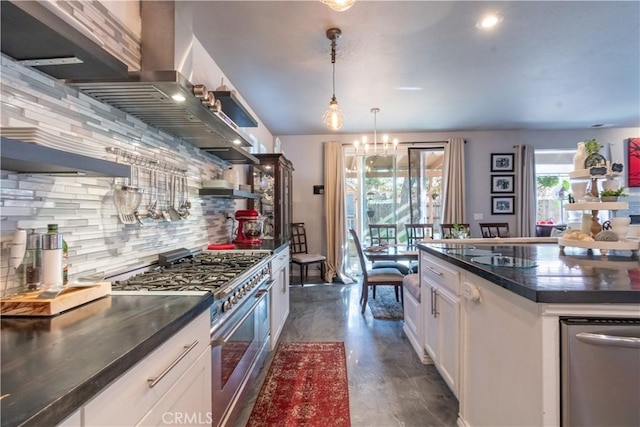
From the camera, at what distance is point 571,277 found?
117cm

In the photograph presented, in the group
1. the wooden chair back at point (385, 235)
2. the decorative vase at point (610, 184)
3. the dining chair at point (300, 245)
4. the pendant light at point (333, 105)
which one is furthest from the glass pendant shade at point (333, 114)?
the wooden chair back at point (385, 235)

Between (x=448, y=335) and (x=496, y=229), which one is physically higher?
(x=496, y=229)

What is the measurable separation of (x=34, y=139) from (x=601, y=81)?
15.9 ft

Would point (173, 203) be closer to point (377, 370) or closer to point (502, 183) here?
point (377, 370)

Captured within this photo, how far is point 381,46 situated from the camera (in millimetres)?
2521

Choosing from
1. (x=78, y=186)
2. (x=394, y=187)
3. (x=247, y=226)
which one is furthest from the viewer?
(x=394, y=187)

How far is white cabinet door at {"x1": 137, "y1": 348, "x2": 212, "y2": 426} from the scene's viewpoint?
84 cm

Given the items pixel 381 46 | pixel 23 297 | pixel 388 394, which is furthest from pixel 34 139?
pixel 381 46

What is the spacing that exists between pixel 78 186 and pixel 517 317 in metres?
1.86

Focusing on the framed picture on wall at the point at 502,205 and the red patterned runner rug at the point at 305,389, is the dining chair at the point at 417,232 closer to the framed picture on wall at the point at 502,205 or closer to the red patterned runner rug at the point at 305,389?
the framed picture on wall at the point at 502,205

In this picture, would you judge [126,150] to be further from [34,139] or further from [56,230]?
[34,139]

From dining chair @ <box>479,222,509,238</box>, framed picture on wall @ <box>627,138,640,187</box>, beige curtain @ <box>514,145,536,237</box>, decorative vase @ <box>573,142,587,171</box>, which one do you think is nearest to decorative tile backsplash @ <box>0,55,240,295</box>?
decorative vase @ <box>573,142,587,171</box>

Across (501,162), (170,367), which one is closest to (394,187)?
(501,162)

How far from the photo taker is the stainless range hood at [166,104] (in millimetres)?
1279
